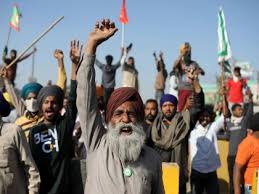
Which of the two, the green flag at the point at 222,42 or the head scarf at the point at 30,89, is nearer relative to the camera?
the head scarf at the point at 30,89

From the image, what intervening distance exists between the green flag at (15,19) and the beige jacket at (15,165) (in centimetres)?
923

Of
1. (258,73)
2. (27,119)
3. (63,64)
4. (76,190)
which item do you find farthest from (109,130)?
(258,73)

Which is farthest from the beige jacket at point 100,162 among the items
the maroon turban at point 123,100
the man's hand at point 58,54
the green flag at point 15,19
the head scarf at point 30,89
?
the green flag at point 15,19

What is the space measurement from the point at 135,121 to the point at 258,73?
53.4 meters

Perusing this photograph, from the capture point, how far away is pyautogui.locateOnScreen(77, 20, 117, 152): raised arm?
254cm

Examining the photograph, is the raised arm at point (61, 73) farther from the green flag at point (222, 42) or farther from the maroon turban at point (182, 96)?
the green flag at point (222, 42)

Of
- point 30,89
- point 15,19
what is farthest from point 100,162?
point 15,19

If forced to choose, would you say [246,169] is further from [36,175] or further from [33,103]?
[33,103]

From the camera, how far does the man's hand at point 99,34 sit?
8.54ft

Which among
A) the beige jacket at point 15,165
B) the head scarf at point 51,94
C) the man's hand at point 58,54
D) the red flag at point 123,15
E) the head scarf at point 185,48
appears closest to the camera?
the beige jacket at point 15,165

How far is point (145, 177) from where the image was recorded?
2.54 metres

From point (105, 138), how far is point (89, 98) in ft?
0.98

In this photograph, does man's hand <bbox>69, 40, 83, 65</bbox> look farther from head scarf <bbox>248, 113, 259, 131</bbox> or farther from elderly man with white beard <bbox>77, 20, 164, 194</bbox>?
head scarf <bbox>248, 113, 259, 131</bbox>

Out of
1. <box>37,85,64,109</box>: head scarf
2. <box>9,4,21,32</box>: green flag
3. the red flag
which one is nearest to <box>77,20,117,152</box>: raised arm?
<box>37,85,64,109</box>: head scarf
